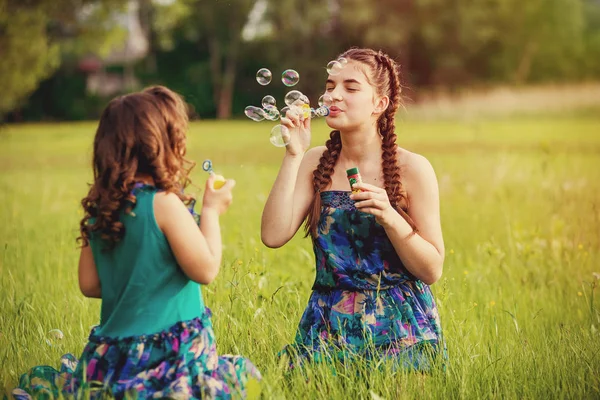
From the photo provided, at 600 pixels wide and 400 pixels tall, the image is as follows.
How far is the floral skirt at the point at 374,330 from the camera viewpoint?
10.3 ft

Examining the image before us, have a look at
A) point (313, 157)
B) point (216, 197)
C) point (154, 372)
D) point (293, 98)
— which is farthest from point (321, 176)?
point (154, 372)

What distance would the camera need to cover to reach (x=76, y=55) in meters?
39.7

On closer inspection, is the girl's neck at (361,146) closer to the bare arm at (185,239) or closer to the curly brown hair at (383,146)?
the curly brown hair at (383,146)

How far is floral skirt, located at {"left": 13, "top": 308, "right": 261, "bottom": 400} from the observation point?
2.62 meters

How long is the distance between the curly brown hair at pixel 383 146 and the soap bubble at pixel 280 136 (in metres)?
0.23

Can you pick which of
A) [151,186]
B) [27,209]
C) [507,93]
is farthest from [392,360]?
[507,93]

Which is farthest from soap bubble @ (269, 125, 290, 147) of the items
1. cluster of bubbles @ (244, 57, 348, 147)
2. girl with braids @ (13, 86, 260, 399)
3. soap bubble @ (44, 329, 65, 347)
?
soap bubble @ (44, 329, 65, 347)

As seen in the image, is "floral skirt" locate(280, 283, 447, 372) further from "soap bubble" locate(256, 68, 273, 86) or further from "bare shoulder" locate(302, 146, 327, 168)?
"soap bubble" locate(256, 68, 273, 86)

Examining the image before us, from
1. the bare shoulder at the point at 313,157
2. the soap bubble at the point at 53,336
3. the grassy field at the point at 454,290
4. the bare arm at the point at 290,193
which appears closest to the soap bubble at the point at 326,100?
the bare arm at the point at 290,193

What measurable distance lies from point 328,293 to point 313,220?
0.32m

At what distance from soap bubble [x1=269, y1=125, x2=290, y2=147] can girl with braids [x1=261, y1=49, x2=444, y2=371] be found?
3cm

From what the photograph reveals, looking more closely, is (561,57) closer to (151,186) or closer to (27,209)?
(27,209)

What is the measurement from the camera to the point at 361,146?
3.43m

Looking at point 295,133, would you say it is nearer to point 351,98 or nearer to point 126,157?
point 351,98
